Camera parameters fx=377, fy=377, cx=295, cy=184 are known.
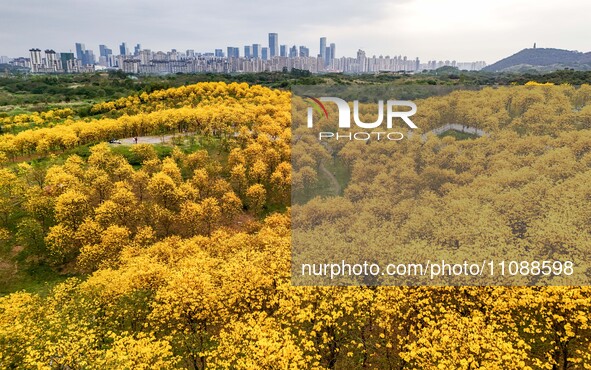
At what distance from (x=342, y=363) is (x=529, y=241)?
80.4ft

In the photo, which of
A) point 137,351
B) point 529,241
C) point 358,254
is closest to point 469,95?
point 529,241

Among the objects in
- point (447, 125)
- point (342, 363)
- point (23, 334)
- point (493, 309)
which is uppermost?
point (447, 125)

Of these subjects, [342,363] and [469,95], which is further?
[469,95]

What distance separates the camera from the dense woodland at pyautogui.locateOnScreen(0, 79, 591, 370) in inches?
1152

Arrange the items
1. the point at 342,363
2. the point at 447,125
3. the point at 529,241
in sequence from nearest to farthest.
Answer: the point at 342,363
the point at 529,241
the point at 447,125

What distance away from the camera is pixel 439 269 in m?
34.2

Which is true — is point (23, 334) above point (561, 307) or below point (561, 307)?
below

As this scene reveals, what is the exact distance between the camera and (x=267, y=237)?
1848 inches

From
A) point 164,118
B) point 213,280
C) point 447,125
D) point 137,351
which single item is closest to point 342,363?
point 213,280

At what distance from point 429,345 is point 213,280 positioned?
20.5 metres

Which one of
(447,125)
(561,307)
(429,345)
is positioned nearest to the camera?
(429,345)

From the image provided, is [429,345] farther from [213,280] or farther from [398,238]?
[213,280]

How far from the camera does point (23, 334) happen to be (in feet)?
99.1

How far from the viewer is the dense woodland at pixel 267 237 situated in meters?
29.2
